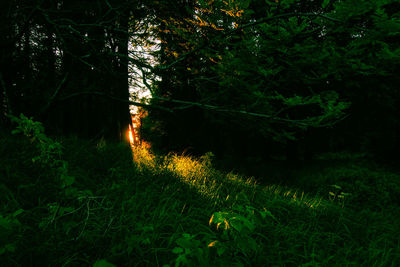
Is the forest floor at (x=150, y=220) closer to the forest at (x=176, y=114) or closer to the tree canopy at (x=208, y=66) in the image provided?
the forest at (x=176, y=114)

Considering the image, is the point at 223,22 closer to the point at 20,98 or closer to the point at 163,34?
the point at 163,34

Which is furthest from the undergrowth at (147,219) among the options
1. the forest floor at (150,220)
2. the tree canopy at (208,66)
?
the tree canopy at (208,66)

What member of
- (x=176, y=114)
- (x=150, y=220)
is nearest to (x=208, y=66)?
(x=176, y=114)

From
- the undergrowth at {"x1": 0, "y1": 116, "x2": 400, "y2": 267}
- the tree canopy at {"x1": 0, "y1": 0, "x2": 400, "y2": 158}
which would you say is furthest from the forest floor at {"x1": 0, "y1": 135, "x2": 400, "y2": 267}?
the tree canopy at {"x1": 0, "y1": 0, "x2": 400, "y2": 158}

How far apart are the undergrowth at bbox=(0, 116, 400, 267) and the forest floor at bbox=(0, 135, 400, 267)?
0.01 meters

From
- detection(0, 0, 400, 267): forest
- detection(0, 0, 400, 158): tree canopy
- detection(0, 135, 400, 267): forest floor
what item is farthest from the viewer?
detection(0, 0, 400, 158): tree canopy

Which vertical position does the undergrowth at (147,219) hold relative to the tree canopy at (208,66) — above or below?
below

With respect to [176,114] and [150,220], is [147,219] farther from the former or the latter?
[176,114]

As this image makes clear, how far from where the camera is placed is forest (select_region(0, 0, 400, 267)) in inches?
73.8

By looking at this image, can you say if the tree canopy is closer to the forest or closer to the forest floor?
the forest

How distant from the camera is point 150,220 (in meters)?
2.54

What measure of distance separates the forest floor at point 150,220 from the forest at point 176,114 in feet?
0.07

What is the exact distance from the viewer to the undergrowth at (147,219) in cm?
167

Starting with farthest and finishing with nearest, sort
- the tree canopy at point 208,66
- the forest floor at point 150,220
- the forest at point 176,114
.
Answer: the tree canopy at point 208,66
the forest at point 176,114
the forest floor at point 150,220
